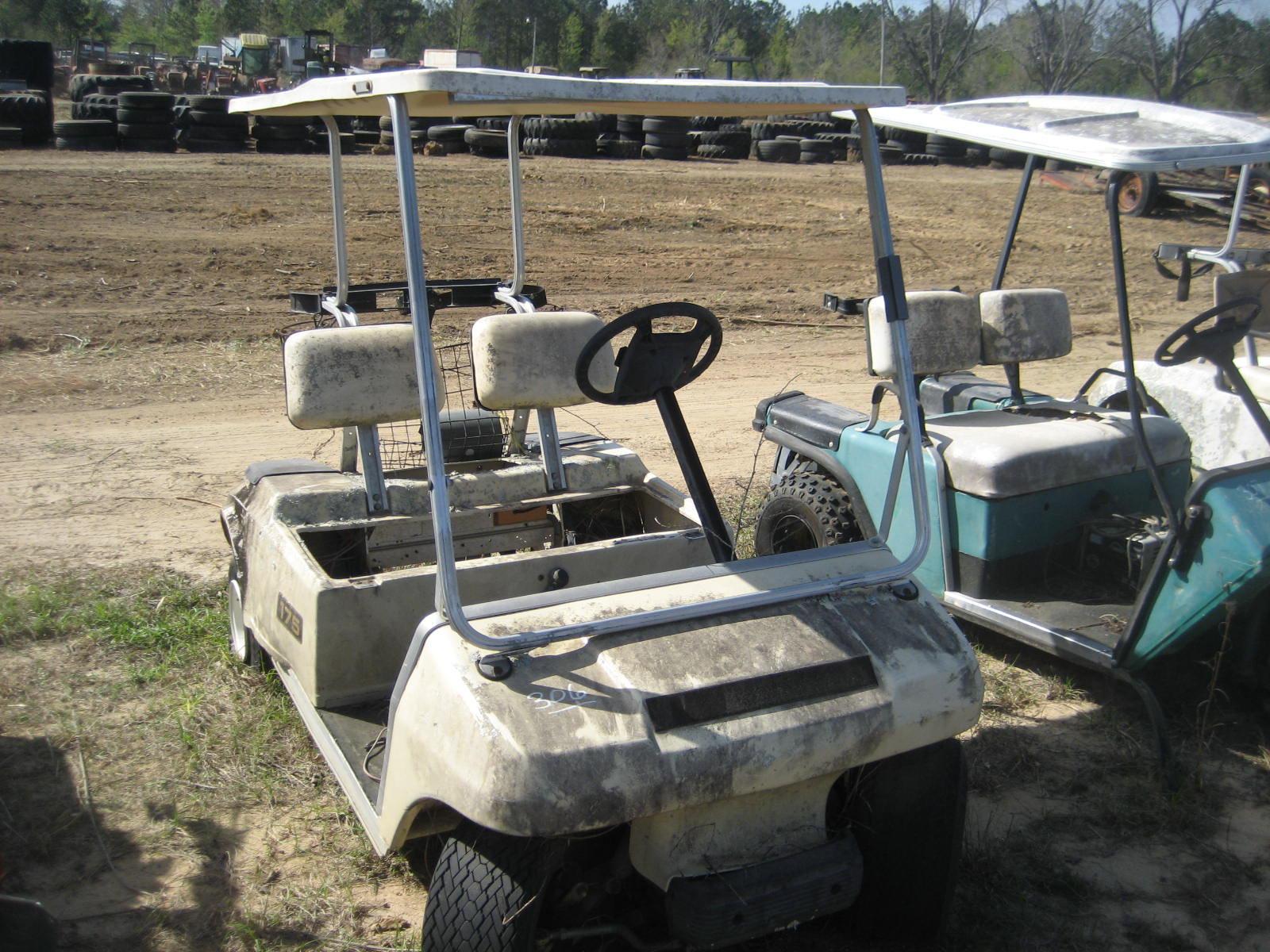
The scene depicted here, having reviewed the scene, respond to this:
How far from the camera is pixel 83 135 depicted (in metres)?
15.3

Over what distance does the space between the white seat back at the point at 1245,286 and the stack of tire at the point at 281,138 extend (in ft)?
44.9

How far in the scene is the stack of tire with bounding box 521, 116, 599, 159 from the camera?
1758cm

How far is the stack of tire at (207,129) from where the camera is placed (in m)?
16.2

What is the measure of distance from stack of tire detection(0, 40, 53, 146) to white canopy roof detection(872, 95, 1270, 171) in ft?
46.3

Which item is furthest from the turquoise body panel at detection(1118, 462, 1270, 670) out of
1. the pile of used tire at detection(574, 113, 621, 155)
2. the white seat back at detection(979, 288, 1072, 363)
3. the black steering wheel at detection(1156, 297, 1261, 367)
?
the pile of used tire at detection(574, 113, 621, 155)

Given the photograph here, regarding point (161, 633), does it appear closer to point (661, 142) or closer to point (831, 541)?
point (831, 541)

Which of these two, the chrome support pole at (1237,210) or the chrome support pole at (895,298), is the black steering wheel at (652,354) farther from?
the chrome support pole at (1237,210)

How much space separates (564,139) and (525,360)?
569 inches

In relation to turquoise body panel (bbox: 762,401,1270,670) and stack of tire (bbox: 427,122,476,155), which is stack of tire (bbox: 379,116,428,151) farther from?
turquoise body panel (bbox: 762,401,1270,670)

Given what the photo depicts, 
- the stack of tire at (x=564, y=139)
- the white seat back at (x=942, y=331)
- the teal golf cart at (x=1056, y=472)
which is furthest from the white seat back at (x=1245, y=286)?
the stack of tire at (x=564, y=139)

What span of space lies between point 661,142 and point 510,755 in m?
16.9

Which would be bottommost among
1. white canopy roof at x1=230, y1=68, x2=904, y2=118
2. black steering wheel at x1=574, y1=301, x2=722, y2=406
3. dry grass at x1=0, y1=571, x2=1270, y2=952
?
dry grass at x1=0, y1=571, x2=1270, y2=952

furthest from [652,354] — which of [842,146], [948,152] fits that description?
[948,152]

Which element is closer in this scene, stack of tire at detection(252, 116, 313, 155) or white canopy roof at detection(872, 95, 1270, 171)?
white canopy roof at detection(872, 95, 1270, 171)
